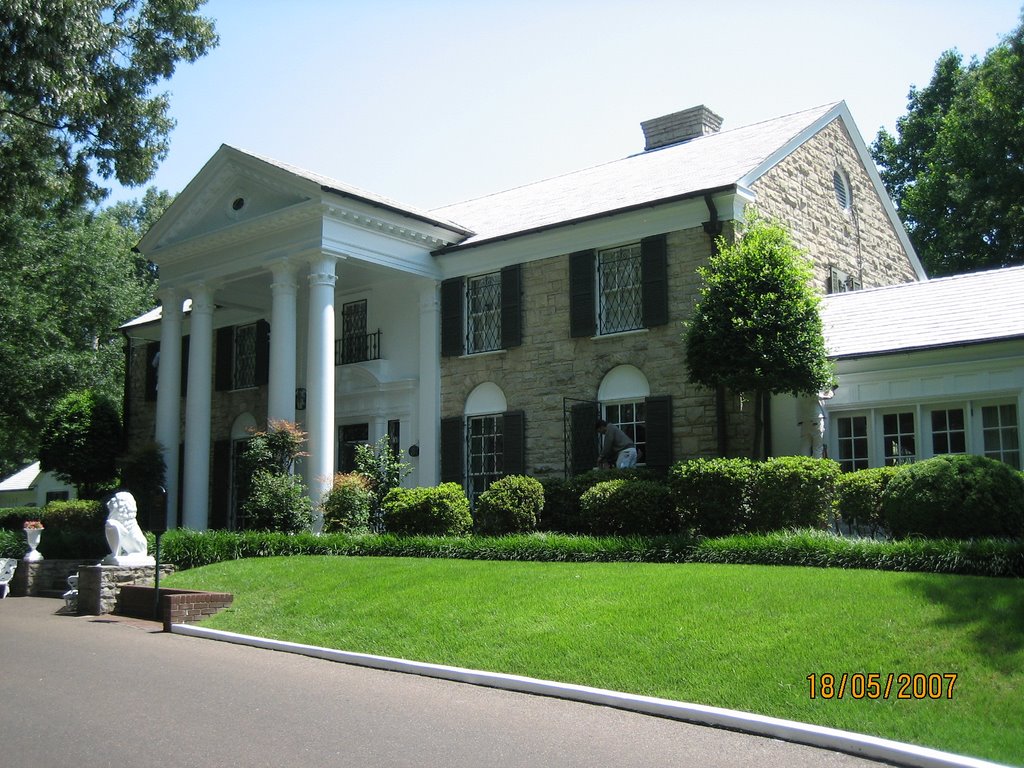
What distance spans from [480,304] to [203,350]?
6.62 meters

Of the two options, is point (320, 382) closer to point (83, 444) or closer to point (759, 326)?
point (759, 326)

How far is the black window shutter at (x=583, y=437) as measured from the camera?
1806 cm

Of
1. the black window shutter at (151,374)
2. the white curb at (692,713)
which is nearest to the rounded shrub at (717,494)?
the white curb at (692,713)

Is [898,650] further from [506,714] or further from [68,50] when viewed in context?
[68,50]

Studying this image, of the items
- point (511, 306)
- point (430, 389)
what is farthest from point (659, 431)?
point (430, 389)

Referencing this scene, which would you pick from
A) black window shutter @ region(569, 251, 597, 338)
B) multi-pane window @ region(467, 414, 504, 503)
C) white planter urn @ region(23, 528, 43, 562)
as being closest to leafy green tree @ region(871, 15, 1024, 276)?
black window shutter @ region(569, 251, 597, 338)

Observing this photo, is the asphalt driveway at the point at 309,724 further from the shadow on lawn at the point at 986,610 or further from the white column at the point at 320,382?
the white column at the point at 320,382

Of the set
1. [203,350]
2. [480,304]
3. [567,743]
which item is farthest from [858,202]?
[567,743]

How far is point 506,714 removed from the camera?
288 inches

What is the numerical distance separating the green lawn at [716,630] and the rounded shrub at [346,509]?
475cm

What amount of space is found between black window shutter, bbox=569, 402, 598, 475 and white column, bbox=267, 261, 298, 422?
5.72 metres

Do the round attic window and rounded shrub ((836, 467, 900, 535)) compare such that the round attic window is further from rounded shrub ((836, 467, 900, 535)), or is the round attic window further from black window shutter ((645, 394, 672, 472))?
rounded shrub ((836, 467, 900, 535))

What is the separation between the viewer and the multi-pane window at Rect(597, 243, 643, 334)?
18328 millimetres

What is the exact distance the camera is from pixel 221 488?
82.5 feet
